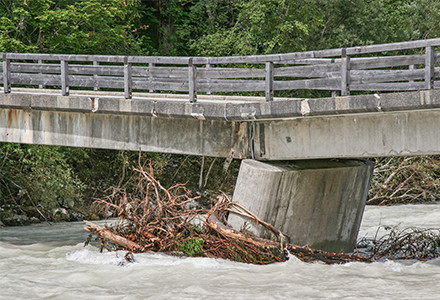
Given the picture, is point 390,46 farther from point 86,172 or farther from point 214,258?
point 86,172

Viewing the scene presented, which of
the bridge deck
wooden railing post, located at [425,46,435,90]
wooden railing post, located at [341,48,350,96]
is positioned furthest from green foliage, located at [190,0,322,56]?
wooden railing post, located at [425,46,435,90]

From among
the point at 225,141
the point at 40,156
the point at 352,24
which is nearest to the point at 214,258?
the point at 225,141

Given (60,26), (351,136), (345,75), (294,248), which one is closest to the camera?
(345,75)

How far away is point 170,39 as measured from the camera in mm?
29047

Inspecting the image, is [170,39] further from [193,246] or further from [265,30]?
[193,246]

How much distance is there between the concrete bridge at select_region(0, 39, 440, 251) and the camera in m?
10.6

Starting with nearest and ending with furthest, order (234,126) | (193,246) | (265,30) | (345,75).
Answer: (345,75)
(193,246)
(234,126)
(265,30)

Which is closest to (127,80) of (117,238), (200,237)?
(117,238)

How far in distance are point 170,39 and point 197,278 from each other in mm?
19273

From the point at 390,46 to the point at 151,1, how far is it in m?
20.8

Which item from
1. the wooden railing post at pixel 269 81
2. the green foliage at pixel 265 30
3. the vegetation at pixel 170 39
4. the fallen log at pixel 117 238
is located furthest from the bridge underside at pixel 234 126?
the green foliage at pixel 265 30

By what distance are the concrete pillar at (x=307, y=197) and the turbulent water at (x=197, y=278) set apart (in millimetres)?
781

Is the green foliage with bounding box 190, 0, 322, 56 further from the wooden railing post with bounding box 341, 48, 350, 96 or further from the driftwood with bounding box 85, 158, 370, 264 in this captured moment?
the wooden railing post with bounding box 341, 48, 350, 96

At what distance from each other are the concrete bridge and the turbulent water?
1.21 m
